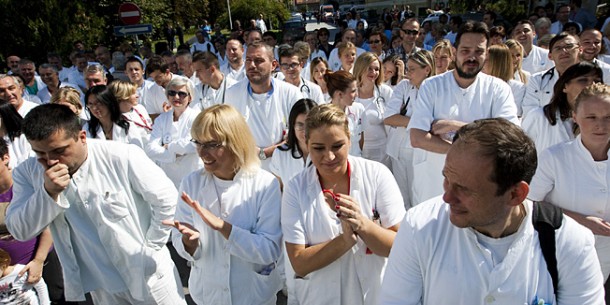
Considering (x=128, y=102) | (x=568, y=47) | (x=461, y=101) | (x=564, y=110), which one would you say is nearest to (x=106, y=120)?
(x=128, y=102)

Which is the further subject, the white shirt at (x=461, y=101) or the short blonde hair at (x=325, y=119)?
the white shirt at (x=461, y=101)

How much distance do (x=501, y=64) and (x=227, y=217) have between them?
405 cm

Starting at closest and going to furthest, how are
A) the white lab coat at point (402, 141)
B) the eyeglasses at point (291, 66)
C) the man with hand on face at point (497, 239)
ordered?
1. the man with hand on face at point (497, 239)
2. the white lab coat at point (402, 141)
3. the eyeglasses at point (291, 66)

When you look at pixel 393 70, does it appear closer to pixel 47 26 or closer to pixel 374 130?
pixel 374 130

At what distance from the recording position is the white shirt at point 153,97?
6.55 meters

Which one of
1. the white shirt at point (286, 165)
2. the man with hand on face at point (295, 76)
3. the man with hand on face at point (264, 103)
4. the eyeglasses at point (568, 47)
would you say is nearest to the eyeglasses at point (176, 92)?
the man with hand on face at point (264, 103)

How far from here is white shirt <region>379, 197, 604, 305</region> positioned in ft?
5.26

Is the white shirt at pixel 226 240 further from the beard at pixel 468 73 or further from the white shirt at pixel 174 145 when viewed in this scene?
the white shirt at pixel 174 145

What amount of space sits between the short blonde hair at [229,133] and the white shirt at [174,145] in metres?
2.09

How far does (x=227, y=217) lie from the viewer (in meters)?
2.51

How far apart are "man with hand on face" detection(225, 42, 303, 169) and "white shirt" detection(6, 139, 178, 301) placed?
179 cm

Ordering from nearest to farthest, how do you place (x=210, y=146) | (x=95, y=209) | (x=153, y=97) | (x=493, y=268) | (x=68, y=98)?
(x=493, y=268)
(x=210, y=146)
(x=95, y=209)
(x=68, y=98)
(x=153, y=97)

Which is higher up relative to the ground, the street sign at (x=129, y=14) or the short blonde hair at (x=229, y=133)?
the street sign at (x=129, y=14)

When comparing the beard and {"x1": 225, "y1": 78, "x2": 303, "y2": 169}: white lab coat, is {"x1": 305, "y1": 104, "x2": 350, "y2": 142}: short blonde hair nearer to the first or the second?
the beard
